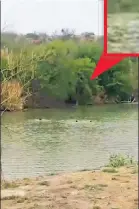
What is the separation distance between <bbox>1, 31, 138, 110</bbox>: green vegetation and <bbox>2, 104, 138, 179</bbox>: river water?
1.24 m

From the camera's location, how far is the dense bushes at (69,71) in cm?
482

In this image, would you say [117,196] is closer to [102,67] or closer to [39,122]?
[102,67]

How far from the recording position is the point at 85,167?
754cm

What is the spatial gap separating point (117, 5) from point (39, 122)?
12.9m

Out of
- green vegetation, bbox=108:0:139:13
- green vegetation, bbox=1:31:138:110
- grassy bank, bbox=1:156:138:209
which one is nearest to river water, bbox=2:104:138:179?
grassy bank, bbox=1:156:138:209

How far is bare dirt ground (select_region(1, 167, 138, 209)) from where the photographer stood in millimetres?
4590

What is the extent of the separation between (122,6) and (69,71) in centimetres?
1295

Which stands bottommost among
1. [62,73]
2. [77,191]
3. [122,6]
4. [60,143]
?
[60,143]

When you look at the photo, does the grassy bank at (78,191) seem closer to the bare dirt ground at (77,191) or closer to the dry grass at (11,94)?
the bare dirt ground at (77,191)

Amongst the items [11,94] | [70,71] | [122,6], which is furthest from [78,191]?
Result: [70,71]

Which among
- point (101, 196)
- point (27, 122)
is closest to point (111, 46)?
point (101, 196)

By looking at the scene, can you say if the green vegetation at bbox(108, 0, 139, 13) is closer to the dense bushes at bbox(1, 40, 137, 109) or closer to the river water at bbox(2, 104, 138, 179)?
the dense bushes at bbox(1, 40, 137, 109)

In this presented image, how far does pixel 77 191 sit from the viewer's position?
5.17 m

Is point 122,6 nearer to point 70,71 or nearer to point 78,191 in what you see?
point 78,191
